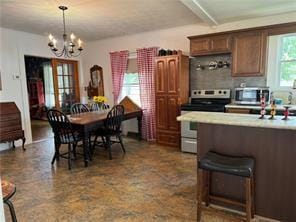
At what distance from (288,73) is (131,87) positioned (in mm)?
3302

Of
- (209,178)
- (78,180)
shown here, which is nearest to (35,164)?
(78,180)

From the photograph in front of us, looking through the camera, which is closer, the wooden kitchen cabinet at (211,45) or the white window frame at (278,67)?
the white window frame at (278,67)

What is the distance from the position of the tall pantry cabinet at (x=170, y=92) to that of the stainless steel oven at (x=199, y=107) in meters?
0.25

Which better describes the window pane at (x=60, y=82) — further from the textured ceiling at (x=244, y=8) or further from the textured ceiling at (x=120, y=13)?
the textured ceiling at (x=244, y=8)

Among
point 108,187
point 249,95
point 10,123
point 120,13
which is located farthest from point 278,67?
point 10,123

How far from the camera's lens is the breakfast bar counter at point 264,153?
6.37ft

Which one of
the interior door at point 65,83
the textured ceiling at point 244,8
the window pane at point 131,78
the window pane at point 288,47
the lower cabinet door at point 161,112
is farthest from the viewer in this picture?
the interior door at point 65,83

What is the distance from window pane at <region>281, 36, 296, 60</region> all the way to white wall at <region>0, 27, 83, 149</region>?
5.00 m

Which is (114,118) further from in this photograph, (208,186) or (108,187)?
(208,186)

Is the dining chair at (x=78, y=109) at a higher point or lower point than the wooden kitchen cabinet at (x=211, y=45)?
lower

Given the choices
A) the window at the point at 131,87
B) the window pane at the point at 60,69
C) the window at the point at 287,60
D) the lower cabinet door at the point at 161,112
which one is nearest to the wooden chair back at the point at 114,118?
the lower cabinet door at the point at 161,112

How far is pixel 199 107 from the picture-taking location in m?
4.06

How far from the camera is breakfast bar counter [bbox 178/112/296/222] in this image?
1941 mm

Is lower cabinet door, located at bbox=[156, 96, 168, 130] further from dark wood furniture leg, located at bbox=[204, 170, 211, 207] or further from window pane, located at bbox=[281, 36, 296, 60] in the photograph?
dark wood furniture leg, located at bbox=[204, 170, 211, 207]
